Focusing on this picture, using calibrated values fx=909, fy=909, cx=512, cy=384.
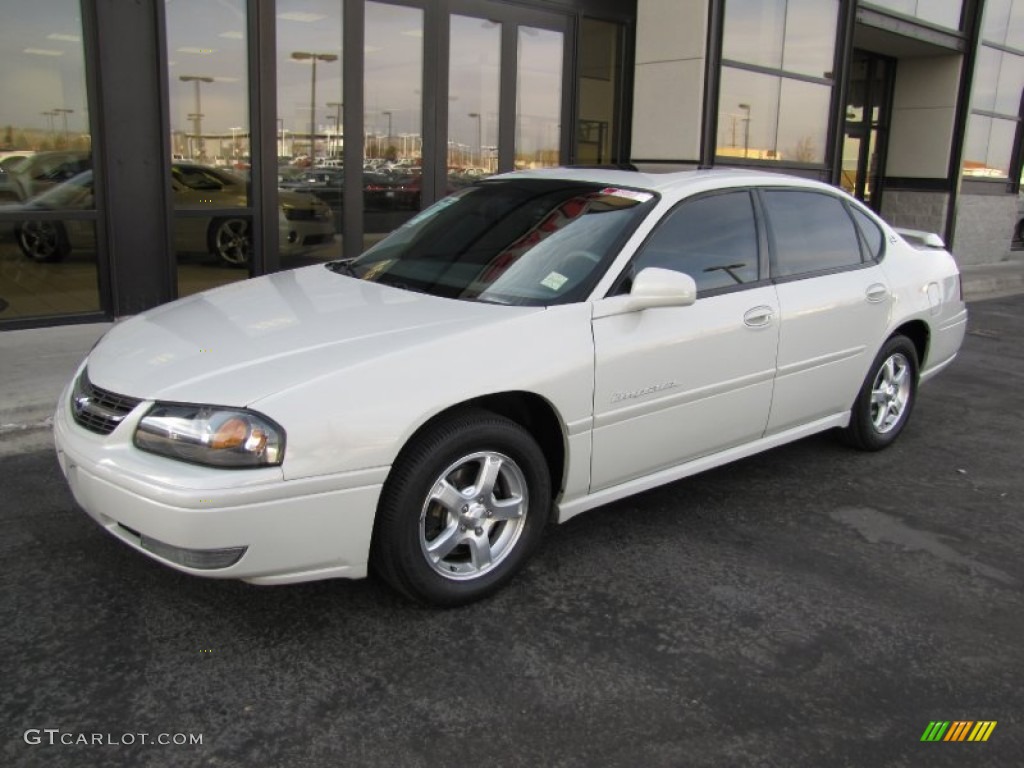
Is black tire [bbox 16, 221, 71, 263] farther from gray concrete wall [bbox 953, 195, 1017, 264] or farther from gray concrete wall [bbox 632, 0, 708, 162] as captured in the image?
gray concrete wall [bbox 953, 195, 1017, 264]

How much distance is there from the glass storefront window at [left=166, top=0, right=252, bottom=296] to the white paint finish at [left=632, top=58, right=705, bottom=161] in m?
4.76

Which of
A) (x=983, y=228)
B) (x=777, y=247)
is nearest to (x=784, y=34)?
(x=983, y=228)

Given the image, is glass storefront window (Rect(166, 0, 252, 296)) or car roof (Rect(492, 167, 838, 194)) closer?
car roof (Rect(492, 167, 838, 194))

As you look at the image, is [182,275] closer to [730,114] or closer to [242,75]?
[242,75]

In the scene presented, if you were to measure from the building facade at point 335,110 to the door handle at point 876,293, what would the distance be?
1217mm

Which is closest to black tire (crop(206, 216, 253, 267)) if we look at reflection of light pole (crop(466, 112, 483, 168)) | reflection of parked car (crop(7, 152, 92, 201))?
reflection of parked car (crop(7, 152, 92, 201))

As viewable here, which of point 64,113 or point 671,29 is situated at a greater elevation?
point 671,29

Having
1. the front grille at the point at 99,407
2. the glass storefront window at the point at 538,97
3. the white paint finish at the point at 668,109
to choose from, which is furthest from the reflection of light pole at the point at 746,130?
the front grille at the point at 99,407

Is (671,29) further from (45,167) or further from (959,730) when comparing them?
(959,730)

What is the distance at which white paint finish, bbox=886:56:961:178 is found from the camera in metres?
14.7

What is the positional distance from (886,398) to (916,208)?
36.3ft

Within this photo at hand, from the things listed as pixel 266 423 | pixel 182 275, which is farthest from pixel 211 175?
pixel 266 423

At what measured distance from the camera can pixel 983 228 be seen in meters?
15.4

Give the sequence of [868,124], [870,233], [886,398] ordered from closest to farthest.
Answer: [870,233] < [886,398] < [868,124]
